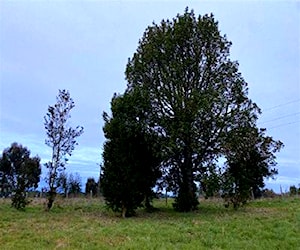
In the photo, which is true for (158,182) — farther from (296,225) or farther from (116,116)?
(296,225)

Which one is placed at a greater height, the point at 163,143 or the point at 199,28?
the point at 199,28

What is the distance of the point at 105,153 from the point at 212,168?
6377mm

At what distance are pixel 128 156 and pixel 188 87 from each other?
5831 millimetres

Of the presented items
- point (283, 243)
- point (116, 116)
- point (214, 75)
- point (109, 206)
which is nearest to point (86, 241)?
point (283, 243)

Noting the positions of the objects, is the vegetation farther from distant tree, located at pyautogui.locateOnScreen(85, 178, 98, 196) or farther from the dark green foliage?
distant tree, located at pyautogui.locateOnScreen(85, 178, 98, 196)

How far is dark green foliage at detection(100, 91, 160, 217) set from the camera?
21203 mm

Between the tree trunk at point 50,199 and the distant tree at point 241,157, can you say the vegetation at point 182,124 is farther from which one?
the tree trunk at point 50,199

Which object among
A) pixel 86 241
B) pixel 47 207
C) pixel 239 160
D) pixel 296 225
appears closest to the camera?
pixel 86 241

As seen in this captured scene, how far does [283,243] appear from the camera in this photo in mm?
11461

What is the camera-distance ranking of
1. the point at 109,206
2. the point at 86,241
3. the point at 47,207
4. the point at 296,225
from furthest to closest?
the point at 47,207 < the point at 109,206 < the point at 296,225 < the point at 86,241

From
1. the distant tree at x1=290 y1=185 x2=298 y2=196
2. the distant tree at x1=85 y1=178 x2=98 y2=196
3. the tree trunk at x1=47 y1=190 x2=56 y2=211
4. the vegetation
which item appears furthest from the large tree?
the distant tree at x1=85 y1=178 x2=98 y2=196

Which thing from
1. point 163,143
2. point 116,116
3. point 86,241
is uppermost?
point 116,116

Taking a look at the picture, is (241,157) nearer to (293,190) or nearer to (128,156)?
(128,156)

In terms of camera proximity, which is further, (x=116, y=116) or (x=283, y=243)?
(x=116, y=116)
